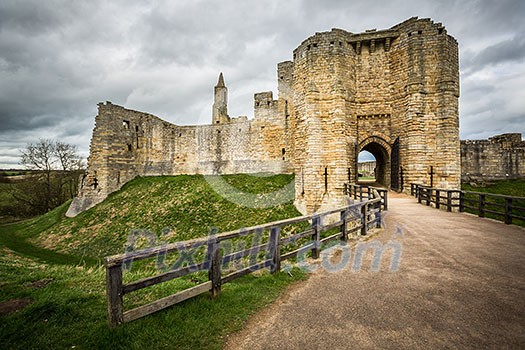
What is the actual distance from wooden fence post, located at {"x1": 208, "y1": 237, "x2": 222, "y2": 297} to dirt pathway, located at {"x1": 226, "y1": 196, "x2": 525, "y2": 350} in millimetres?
800

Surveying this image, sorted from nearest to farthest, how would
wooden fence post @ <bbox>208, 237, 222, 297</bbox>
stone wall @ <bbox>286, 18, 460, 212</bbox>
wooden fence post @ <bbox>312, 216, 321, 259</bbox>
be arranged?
wooden fence post @ <bbox>208, 237, 222, 297</bbox>
wooden fence post @ <bbox>312, 216, 321, 259</bbox>
stone wall @ <bbox>286, 18, 460, 212</bbox>

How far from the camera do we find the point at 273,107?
881 inches

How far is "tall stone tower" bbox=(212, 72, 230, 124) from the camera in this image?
3491 centimetres

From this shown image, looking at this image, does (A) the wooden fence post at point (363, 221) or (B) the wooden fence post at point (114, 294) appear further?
(A) the wooden fence post at point (363, 221)

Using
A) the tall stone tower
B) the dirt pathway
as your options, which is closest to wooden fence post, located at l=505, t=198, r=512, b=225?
the dirt pathway

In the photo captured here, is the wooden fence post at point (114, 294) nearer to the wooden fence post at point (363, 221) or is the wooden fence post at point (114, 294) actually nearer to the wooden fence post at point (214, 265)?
the wooden fence post at point (214, 265)

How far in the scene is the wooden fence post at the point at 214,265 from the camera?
374cm

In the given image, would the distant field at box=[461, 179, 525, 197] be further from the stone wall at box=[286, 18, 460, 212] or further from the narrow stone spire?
the narrow stone spire

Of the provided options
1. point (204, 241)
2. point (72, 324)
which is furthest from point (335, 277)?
point (72, 324)

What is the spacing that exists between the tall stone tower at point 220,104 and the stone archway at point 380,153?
23.1 metres

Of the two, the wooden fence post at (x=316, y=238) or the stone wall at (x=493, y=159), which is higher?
the stone wall at (x=493, y=159)

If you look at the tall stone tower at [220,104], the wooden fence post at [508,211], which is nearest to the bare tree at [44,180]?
the tall stone tower at [220,104]

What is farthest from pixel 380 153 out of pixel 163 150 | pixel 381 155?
pixel 163 150

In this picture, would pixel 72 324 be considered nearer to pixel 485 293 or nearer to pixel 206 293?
pixel 206 293
